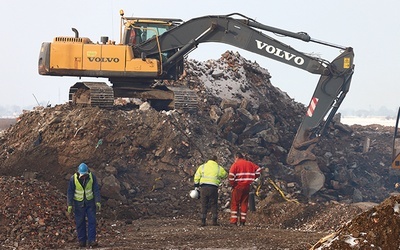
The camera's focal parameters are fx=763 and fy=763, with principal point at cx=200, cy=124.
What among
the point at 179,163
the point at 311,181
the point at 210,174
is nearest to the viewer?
the point at 210,174

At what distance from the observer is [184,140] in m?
19.9

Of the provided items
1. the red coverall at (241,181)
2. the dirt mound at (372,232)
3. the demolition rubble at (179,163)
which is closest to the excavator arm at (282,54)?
the demolition rubble at (179,163)

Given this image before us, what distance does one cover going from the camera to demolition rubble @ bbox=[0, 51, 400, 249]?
13.7m

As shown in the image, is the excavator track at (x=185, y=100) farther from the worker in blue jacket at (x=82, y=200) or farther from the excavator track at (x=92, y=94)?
the worker in blue jacket at (x=82, y=200)

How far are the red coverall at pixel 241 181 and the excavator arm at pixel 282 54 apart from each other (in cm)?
615

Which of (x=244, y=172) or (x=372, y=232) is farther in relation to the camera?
(x=244, y=172)

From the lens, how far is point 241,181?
15.1 m

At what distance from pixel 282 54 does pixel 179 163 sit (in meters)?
4.65

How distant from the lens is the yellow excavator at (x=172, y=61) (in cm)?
2092

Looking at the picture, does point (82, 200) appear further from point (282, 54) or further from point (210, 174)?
point (282, 54)

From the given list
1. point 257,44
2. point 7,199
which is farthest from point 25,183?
point 257,44

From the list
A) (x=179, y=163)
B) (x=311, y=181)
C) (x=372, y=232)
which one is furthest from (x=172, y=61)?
(x=372, y=232)

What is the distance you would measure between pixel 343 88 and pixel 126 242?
35.1ft

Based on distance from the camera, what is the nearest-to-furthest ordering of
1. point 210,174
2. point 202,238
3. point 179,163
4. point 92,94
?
point 202,238, point 210,174, point 179,163, point 92,94
